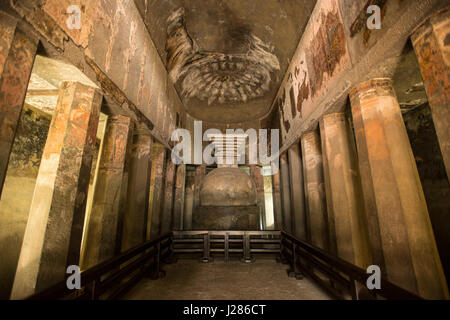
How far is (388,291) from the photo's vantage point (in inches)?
66.3

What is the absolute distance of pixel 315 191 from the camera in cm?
527

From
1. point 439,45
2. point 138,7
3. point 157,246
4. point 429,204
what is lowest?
point 157,246

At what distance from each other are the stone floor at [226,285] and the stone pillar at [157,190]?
1.83 meters

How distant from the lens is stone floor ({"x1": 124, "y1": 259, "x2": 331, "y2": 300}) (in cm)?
326

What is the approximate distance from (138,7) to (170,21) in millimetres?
1605

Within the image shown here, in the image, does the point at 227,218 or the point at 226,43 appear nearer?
the point at 227,218

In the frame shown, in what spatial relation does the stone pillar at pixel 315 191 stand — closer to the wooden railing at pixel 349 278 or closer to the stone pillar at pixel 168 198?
the wooden railing at pixel 349 278

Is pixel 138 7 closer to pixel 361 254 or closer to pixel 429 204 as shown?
pixel 361 254

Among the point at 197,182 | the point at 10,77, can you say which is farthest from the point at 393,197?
the point at 197,182

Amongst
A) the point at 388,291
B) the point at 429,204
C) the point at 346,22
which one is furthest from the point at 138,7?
the point at 429,204

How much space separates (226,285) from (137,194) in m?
3.29

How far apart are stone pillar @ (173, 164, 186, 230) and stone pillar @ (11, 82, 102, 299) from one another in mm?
5908

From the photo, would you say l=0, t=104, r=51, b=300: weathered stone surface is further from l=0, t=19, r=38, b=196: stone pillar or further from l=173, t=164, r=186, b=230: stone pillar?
l=173, t=164, r=186, b=230: stone pillar

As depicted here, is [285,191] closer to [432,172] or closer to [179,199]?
[432,172]
